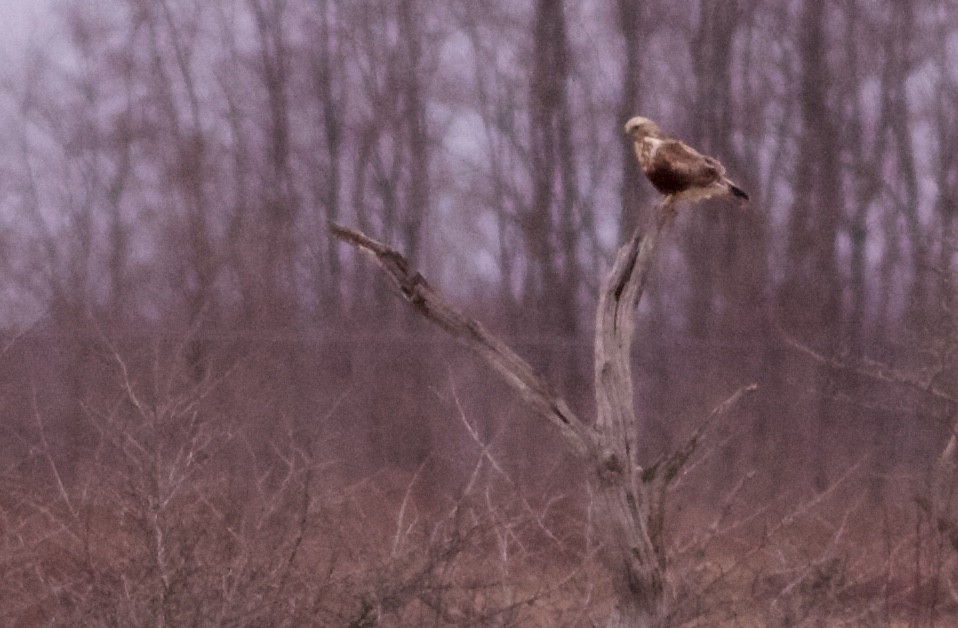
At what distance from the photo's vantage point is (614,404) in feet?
16.0

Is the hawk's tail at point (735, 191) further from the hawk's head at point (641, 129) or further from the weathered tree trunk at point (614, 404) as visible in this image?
the hawk's head at point (641, 129)

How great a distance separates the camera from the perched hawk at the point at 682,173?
189 inches

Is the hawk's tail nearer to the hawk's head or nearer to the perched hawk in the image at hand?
the perched hawk

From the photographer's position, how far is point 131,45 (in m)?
14.7

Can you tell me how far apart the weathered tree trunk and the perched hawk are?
0.36 feet

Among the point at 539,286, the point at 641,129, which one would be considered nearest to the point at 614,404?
the point at 641,129

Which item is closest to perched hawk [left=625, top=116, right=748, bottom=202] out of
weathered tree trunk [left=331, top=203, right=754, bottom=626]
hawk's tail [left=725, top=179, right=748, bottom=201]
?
hawk's tail [left=725, top=179, right=748, bottom=201]

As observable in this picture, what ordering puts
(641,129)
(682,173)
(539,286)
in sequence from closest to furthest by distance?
(682,173) < (641,129) < (539,286)

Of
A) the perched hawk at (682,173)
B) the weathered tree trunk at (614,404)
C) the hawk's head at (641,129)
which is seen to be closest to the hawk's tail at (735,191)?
the perched hawk at (682,173)

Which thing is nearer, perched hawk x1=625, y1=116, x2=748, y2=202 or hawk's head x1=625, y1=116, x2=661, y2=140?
perched hawk x1=625, y1=116, x2=748, y2=202

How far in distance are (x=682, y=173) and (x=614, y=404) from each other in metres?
1.00

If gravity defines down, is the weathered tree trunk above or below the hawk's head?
below

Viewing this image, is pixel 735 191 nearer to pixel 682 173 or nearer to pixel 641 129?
pixel 682 173

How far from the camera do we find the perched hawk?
15.8 feet
